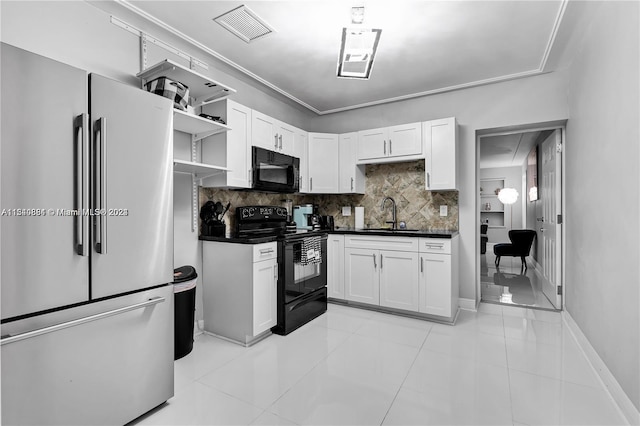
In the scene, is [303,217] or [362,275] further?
[303,217]

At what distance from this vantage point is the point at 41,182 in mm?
1404

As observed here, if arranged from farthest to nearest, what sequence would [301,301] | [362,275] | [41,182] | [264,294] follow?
[362,275] < [301,301] < [264,294] < [41,182]

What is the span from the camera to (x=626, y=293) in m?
1.80

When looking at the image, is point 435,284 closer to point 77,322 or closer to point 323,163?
point 323,163

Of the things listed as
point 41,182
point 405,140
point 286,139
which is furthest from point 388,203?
point 41,182

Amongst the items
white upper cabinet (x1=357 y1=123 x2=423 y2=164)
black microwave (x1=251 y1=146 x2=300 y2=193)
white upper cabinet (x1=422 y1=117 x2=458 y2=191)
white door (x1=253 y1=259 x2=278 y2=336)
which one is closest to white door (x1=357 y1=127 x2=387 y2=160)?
white upper cabinet (x1=357 y1=123 x2=423 y2=164)

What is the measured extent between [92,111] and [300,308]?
237cm

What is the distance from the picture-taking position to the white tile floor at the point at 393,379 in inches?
70.4

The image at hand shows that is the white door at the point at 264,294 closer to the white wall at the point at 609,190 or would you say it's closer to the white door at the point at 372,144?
the white door at the point at 372,144

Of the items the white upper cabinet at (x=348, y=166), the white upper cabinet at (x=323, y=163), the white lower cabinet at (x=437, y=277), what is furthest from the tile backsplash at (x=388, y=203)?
the white lower cabinet at (x=437, y=277)

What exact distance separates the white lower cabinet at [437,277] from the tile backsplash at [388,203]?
726mm

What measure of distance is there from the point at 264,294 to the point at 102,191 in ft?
5.29

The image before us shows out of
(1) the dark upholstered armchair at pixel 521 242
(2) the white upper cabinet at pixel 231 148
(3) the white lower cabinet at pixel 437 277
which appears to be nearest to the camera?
(2) the white upper cabinet at pixel 231 148

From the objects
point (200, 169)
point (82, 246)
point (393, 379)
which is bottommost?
point (393, 379)
